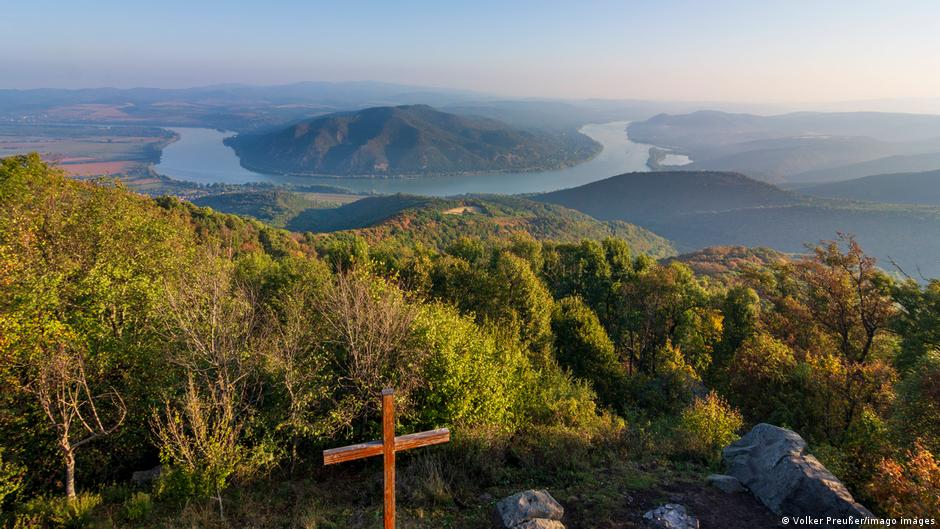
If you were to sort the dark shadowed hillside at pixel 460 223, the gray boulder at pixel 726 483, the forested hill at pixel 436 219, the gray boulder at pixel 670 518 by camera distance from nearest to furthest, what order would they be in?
the gray boulder at pixel 670 518, the gray boulder at pixel 726 483, the dark shadowed hillside at pixel 460 223, the forested hill at pixel 436 219

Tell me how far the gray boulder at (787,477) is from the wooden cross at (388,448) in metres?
8.20

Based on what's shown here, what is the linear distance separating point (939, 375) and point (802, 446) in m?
5.71

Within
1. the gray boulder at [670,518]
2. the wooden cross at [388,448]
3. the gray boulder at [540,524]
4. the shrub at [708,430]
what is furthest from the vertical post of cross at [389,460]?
the shrub at [708,430]

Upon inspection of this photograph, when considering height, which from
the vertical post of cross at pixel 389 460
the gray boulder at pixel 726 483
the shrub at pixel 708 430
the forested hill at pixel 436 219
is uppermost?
the vertical post of cross at pixel 389 460

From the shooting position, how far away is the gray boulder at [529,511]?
8645mm

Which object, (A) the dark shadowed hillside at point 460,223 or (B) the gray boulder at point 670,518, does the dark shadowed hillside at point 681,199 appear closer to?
(A) the dark shadowed hillside at point 460,223

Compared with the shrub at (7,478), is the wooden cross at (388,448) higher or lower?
higher

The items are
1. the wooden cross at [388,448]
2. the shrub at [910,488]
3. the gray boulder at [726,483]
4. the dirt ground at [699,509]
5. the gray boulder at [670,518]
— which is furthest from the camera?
the gray boulder at [726,483]

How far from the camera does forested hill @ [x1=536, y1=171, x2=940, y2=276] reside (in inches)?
4690

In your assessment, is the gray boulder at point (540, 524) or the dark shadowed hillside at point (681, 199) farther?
the dark shadowed hillside at point (681, 199)

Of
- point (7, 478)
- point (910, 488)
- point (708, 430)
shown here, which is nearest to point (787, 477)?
point (910, 488)

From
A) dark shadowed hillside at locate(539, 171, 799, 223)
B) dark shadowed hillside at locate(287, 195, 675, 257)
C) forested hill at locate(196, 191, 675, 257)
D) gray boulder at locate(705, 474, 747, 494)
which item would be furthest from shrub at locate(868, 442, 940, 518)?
dark shadowed hillside at locate(539, 171, 799, 223)

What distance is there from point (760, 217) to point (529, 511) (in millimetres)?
174520

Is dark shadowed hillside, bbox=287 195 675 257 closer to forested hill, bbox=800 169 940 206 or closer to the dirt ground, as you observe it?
the dirt ground
